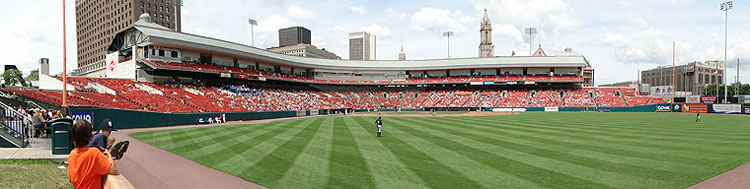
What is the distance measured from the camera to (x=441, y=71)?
78.8 meters

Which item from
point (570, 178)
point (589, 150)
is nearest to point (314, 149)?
point (570, 178)

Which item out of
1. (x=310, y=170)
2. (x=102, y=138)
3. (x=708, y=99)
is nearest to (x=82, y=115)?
(x=310, y=170)

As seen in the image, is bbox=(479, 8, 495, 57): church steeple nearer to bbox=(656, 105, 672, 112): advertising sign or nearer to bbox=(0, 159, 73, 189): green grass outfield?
bbox=(656, 105, 672, 112): advertising sign

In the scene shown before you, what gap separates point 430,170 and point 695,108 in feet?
199

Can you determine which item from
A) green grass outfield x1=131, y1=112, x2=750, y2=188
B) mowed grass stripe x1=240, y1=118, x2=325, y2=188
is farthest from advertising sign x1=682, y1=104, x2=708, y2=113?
mowed grass stripe x1=240, y1=118, x2=325, y2=188

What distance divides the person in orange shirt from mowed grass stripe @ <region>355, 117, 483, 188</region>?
22.0 feet

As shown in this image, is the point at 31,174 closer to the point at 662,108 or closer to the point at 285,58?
the point at 285,58

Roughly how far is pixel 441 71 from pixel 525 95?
59.4 ft

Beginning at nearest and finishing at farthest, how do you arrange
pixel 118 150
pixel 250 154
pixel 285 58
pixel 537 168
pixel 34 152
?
pixel 118 150 < pixel 537 168 < pixel 34 152 < pixel 250 154 < pixel 285 58

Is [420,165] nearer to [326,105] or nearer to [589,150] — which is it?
[589,150]

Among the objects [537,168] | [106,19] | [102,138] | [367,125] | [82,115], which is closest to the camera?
[102,138]

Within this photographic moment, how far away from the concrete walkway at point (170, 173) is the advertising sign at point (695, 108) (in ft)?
210

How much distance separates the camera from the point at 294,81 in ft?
214

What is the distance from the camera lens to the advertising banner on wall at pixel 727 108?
46622 mm
